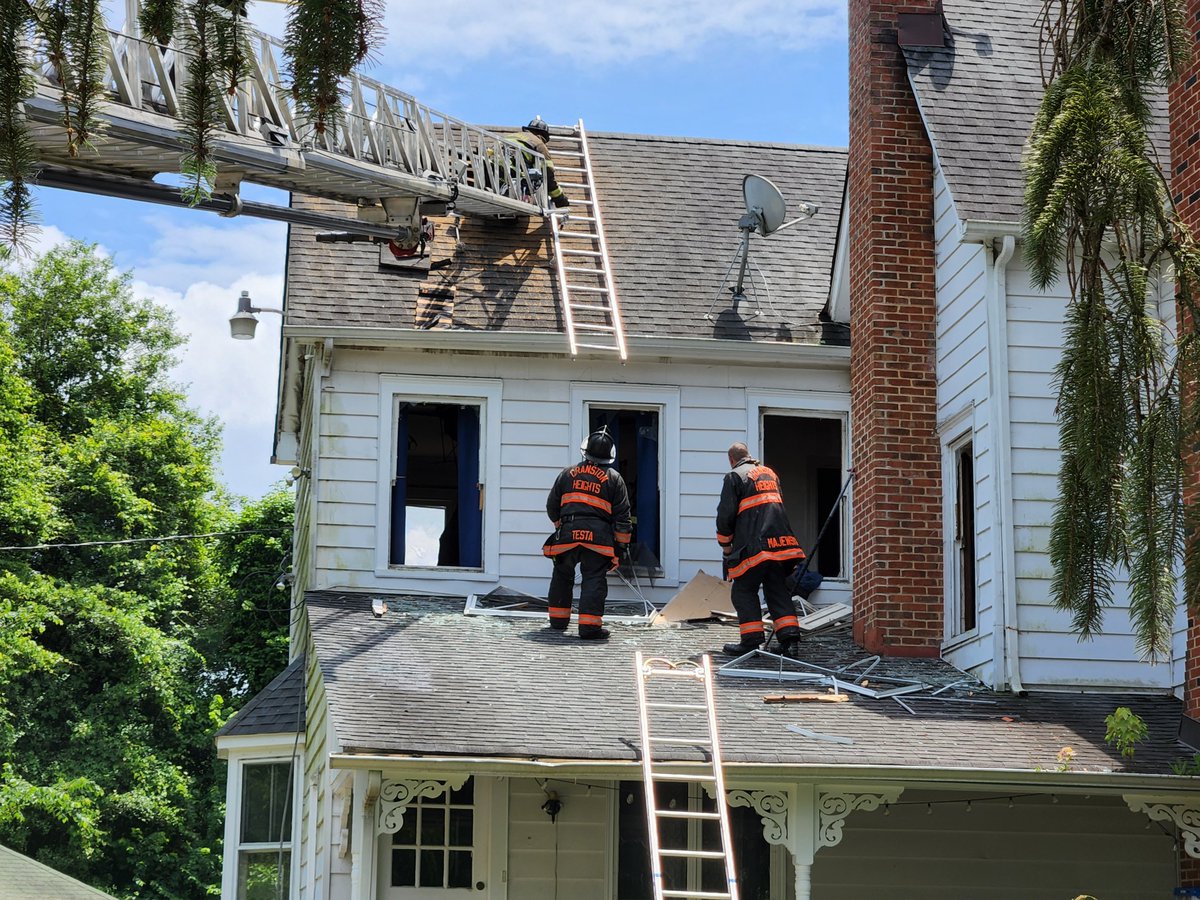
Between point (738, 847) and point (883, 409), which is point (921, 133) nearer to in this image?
point (883, 409)

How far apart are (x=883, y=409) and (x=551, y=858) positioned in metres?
4.37

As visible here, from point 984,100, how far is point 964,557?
150 inches

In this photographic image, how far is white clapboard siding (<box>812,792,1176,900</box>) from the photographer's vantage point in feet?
40.1

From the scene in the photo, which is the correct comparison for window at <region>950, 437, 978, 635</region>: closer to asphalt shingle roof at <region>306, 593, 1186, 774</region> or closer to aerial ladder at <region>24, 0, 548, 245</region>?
asphalt shingle roof at <region>306, 593, 1186, 774</region>

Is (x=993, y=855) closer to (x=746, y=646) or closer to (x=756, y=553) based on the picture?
(x=746, y=646)

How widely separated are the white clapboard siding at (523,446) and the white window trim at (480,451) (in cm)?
2

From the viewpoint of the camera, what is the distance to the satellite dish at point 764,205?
51.2 ft

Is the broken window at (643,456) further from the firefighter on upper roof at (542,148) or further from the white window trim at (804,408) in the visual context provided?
Answer: the firefighter on upper roof at (542,148)

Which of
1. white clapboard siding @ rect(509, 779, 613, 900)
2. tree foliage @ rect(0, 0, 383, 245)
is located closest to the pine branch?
tree foliage @ rect(0, 0, 383, 245)

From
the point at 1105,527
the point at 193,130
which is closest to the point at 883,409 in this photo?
the point at 1105,527

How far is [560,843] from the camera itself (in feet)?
41.5

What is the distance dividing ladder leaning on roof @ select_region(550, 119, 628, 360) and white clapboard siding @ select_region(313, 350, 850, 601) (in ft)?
1.26

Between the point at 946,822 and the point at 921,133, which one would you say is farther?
the point at 921,133

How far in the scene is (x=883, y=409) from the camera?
13281 millimetres
